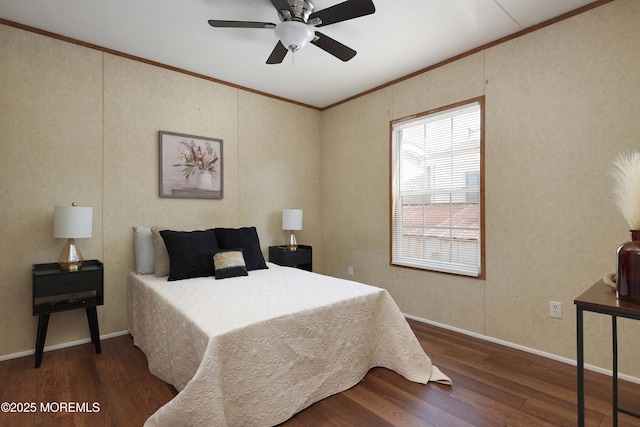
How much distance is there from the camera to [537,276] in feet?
8.82

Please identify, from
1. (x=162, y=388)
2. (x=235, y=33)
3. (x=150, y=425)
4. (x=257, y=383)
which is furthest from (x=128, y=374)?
(x=235, y=33)

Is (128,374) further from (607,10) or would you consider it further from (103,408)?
(607,10)

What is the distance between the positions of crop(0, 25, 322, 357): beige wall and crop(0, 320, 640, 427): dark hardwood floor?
720mm

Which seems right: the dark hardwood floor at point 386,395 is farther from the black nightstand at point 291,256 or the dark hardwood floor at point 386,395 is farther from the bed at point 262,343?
the black nightstand at point 291,256

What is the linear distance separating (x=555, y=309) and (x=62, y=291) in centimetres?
391

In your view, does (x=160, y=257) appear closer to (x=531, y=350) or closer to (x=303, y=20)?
(x=303, y=20)

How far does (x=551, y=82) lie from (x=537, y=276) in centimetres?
159

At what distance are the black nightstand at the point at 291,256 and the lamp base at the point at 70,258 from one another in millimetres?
1968

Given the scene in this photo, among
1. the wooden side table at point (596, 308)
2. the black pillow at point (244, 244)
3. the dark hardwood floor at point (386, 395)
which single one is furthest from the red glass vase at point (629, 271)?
the black pillow at point (244, 244)

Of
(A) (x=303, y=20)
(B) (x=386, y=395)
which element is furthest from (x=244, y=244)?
(A) (x=303, y=20)

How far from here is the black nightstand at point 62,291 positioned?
8.02 ft

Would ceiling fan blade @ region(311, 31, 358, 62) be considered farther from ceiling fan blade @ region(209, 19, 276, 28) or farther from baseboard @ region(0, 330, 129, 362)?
baseboard @ region(0, 330, 129, 362)

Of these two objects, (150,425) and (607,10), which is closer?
(150,425)

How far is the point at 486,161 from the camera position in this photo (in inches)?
117
